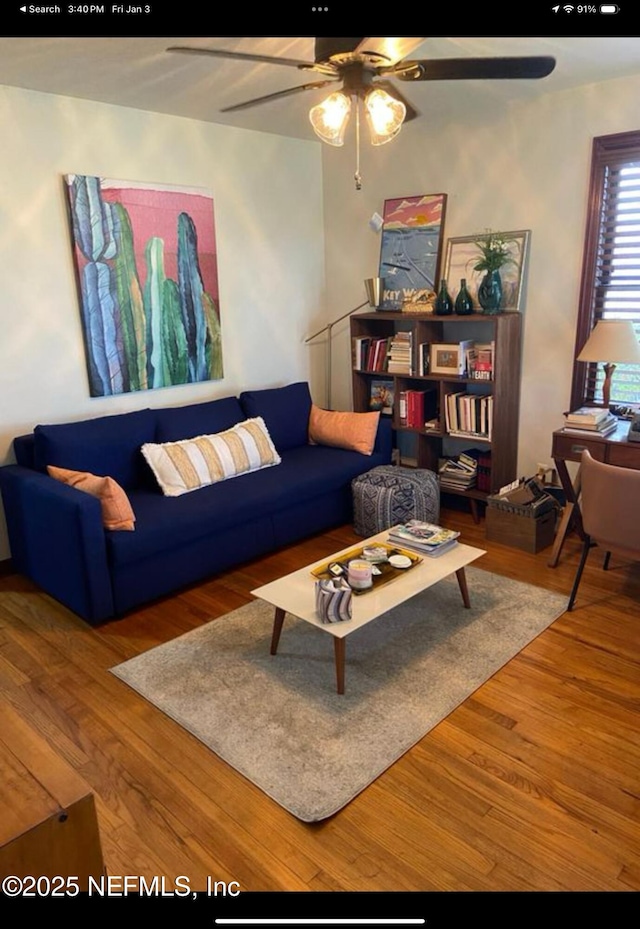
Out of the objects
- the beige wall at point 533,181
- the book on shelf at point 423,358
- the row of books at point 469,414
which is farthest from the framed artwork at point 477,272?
the row of books at point 469,414

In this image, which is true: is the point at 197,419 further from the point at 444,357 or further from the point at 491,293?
the point at 491,293

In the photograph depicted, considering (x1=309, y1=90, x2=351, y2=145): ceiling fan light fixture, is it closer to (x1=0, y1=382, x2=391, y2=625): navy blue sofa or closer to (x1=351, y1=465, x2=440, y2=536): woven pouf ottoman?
(x1=0, y1=382, x2=391, y2=625): navy blue sofa

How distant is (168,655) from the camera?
2756mm

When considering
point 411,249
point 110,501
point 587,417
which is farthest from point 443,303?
point 110,501

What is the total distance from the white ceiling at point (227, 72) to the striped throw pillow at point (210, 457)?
5.96ft

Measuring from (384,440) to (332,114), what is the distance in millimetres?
2400

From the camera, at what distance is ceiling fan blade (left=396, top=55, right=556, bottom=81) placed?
203cm

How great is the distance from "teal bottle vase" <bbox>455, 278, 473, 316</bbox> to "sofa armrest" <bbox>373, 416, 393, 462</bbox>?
0.85m

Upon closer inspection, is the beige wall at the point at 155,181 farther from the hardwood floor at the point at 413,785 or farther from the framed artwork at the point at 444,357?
the hardwood floor at the point at 413,785

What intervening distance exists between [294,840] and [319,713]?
21.7 inches

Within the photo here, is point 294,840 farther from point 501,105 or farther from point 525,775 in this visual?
point 501,105

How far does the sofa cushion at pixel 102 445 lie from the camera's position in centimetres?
327

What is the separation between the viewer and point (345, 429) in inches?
168

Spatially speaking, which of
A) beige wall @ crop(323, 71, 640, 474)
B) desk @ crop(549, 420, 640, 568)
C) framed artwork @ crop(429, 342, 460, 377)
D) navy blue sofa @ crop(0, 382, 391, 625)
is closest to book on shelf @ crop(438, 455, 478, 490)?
beige wall @ crop(323, 71, 640, 474)
